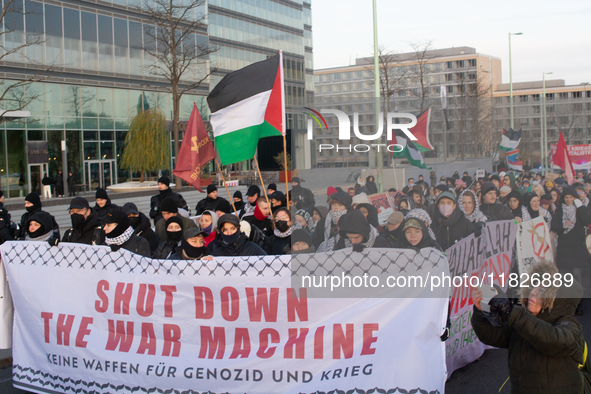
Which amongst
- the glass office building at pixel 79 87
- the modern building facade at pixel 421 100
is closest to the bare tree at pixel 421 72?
the modern building facade at pixel 421 100

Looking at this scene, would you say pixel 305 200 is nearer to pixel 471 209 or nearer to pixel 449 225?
pixel 449 225

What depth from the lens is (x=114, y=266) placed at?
469 cm

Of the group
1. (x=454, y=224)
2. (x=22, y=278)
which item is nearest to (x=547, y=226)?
(x=454, y=224)

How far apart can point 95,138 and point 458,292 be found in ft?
96.4

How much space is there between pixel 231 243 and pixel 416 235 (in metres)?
1.66

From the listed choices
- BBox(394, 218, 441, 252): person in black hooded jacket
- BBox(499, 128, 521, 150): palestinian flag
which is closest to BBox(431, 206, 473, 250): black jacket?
BBox(394, 218, 441, 252): person in black hooded jacket

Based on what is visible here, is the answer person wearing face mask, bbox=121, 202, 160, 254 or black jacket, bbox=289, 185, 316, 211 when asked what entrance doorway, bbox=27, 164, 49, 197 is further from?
black jacket, bbox=289, 185, 316, 211

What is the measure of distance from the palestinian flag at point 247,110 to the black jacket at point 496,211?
2457mm

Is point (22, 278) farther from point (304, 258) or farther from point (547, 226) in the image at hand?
point (547, 226)

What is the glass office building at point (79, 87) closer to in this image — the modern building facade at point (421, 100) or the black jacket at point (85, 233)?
the black jacket at point (85, 233)

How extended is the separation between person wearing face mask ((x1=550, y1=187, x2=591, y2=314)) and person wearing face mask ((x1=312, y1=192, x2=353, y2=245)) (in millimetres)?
2179

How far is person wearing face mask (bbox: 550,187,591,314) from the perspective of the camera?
5777 mm

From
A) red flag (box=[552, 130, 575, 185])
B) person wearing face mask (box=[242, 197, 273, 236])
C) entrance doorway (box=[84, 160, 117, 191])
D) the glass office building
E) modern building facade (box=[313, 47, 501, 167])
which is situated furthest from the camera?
entrance doorway (box=[84, 160, 117, 191])

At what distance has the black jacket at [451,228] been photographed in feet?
16.6
